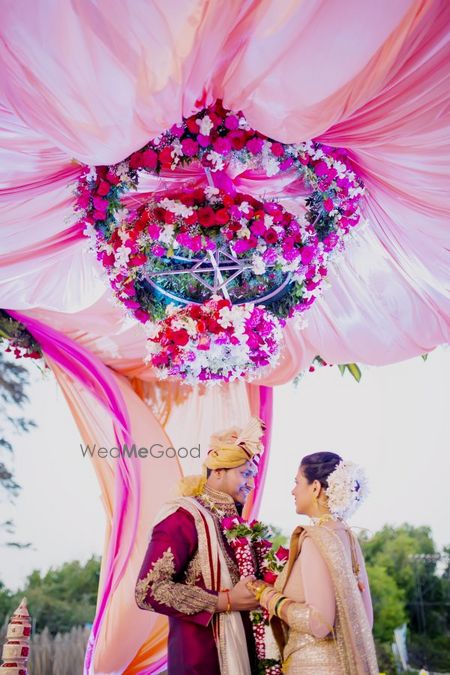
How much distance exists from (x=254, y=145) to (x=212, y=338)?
973 mm

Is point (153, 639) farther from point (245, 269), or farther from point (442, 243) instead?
point (442, 243)

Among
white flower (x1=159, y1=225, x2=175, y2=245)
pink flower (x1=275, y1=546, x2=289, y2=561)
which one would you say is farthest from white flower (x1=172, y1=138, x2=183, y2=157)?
pink flower (x1=275, y1=546, x2=289, y2=561)

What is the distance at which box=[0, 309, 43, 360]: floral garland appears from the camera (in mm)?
4719

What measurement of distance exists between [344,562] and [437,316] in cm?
193

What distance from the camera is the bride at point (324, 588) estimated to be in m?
2.63

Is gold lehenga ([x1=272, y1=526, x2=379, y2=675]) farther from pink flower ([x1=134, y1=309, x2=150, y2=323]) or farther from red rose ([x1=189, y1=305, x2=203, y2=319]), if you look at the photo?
A: pink flower ([x1=134, y1=309, x2=150, y2=323])

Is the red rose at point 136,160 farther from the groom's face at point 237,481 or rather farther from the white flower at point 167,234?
the groom's face at point 237,481

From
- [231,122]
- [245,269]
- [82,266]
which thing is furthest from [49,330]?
[231,122]

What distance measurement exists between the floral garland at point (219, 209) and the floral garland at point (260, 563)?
116cm

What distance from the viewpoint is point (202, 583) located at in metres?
3.11

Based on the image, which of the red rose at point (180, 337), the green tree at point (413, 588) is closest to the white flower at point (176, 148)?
the red rose at point (180, 337)

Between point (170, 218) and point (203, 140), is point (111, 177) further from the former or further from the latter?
point (203, 140)

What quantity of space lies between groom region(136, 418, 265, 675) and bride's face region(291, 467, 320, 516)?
1.27 feet

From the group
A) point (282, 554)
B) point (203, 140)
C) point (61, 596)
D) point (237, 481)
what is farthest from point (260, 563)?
point (61, 596)
